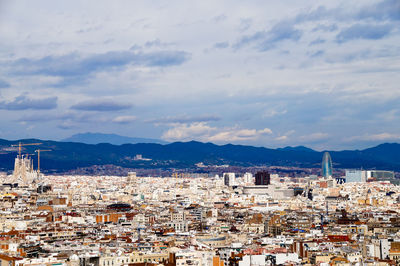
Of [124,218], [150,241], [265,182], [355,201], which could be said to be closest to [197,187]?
[265,182]

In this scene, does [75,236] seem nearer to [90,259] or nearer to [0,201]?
[90,259]

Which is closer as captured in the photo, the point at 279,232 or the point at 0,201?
the point at 279,232

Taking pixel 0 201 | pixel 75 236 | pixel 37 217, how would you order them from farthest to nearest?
1. pixel 0 201
2. pixel 37 217
3. pixel 75 236

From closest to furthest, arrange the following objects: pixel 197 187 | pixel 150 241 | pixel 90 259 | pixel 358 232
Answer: pixel 90 259 < pixel 150 241 < pixel 358 232 < pixel 197 187

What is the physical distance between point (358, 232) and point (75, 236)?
49.3ft

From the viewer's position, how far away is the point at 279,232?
4538cm

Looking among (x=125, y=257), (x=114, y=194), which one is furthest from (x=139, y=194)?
(x=125, y=257)

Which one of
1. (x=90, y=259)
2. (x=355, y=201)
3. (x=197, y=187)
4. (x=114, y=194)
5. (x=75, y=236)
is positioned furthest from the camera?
(x=197, y=187)

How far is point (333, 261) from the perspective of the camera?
27703 millimetres

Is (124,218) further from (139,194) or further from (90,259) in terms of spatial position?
(139,194)

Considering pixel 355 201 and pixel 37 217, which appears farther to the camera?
pixel 355 201

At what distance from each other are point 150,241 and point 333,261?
10343 millimetres

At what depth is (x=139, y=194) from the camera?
95.6 m

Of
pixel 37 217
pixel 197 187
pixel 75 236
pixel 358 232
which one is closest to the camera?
pixel 75 236
